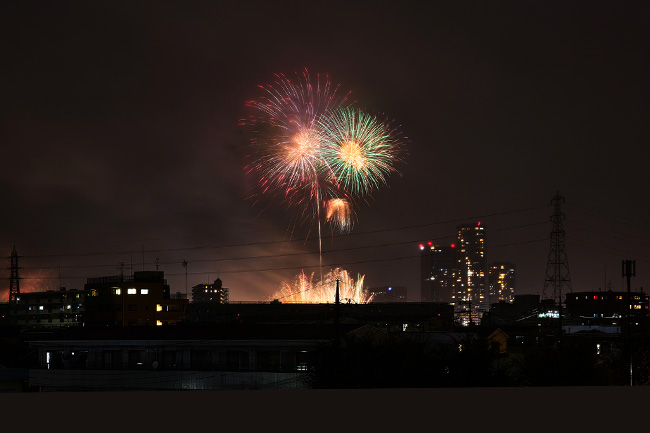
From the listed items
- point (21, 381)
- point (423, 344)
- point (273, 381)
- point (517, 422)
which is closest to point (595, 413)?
point (517, 422)

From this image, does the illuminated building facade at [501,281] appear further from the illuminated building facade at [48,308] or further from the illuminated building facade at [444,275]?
the illuminated building facade at [48,308]

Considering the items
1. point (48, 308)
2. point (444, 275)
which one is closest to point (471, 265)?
point (444, 275)

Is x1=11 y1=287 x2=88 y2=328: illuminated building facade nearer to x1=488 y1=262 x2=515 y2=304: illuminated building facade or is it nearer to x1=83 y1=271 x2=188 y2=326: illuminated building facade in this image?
x1=83 y1=271 x2=188 y2=326: illuminated building facade

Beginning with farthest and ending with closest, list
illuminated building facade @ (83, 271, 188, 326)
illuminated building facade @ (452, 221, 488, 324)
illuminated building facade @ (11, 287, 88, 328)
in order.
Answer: illuminated building facade @ (452, 221, 488, 324), illuminated building facade @ (11, 287, 88, 328), illuminated building facade @ (83, 271, 188, 326)

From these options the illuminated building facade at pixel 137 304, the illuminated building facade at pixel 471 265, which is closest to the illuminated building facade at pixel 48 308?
the illuminated building facade at pixel 137 304

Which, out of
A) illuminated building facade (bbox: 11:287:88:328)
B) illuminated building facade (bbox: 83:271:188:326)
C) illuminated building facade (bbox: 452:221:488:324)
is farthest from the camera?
illuminated building facade (bbox: 452:221:488:324)

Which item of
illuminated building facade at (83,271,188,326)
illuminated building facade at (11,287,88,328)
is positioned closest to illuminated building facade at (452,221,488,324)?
illuminated building facade at (11,287,88,328)

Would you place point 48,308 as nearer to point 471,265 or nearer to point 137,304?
point 137,304
